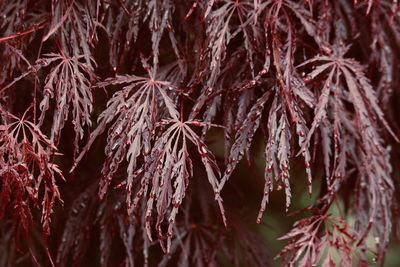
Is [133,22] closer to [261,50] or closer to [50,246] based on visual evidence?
[261,50]

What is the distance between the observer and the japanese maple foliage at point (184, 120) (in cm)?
66

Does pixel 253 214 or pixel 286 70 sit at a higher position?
pixel 286 70

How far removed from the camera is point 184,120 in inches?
33.9

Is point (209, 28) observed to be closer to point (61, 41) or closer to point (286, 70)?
point (286, 70)

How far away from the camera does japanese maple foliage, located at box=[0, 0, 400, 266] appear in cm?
66

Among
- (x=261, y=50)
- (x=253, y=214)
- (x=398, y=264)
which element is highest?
(x=261, y=50)

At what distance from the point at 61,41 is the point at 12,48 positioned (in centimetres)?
8

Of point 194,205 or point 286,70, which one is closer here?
point 286,70

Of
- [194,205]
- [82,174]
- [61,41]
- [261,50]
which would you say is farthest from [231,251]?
[61,41]

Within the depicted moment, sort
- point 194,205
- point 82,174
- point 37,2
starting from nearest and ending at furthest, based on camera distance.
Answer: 1. point 37,2
2. point 82,174
3. point 194,205

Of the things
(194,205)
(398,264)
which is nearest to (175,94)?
(194,205)

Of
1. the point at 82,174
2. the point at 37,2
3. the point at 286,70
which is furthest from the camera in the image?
the point at 82,174

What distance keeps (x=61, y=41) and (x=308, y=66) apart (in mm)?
513

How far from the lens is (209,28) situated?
707mm
